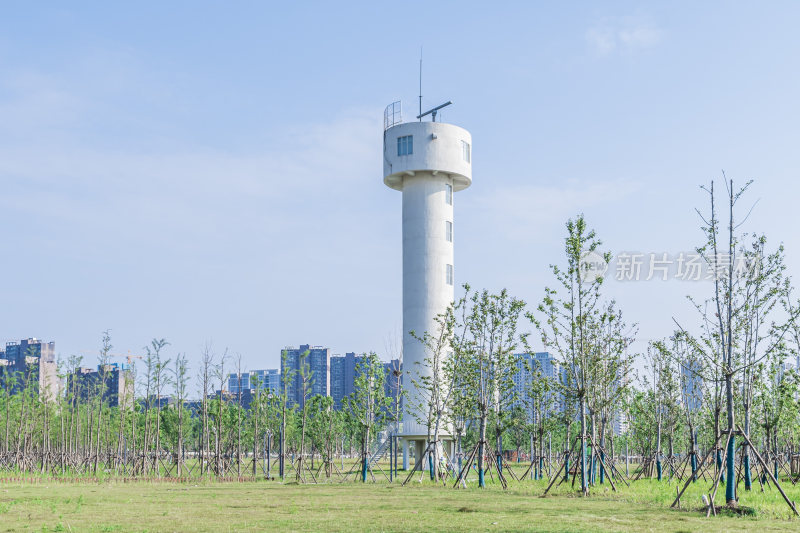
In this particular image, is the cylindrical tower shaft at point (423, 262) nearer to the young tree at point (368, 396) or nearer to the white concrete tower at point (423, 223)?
the white concrete tower at point (423, 223)

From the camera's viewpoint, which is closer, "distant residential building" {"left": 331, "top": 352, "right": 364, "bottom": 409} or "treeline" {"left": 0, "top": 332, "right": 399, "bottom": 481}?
"treeline" {"left": 0, "top": 332, "right": 399, "bottom": 481}

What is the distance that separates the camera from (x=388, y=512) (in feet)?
58.3

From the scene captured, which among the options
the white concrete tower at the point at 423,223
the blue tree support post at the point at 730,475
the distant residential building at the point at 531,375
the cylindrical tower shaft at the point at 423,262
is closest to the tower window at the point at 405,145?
the white concrete tower at the point at 423,223

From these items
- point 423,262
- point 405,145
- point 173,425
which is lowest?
point 173,425

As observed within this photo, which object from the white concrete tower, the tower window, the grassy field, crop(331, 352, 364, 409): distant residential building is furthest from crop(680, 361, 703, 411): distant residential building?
crop(331, 352, 364, 409): distant residential building

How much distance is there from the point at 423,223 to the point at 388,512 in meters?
27.7

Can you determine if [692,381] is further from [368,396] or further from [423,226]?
[423,226]

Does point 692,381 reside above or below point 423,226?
below

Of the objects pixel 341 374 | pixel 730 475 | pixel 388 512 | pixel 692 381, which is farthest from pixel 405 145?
pixel 341 374

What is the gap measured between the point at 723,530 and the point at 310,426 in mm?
43427

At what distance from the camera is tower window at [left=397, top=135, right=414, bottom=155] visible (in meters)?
44.7

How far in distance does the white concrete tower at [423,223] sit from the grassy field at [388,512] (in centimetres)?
1843

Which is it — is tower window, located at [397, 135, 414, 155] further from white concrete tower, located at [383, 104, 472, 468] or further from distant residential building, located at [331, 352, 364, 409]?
distant residential building, located at [331, 352, 364, 409]

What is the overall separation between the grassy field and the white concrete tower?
18.4 metres
